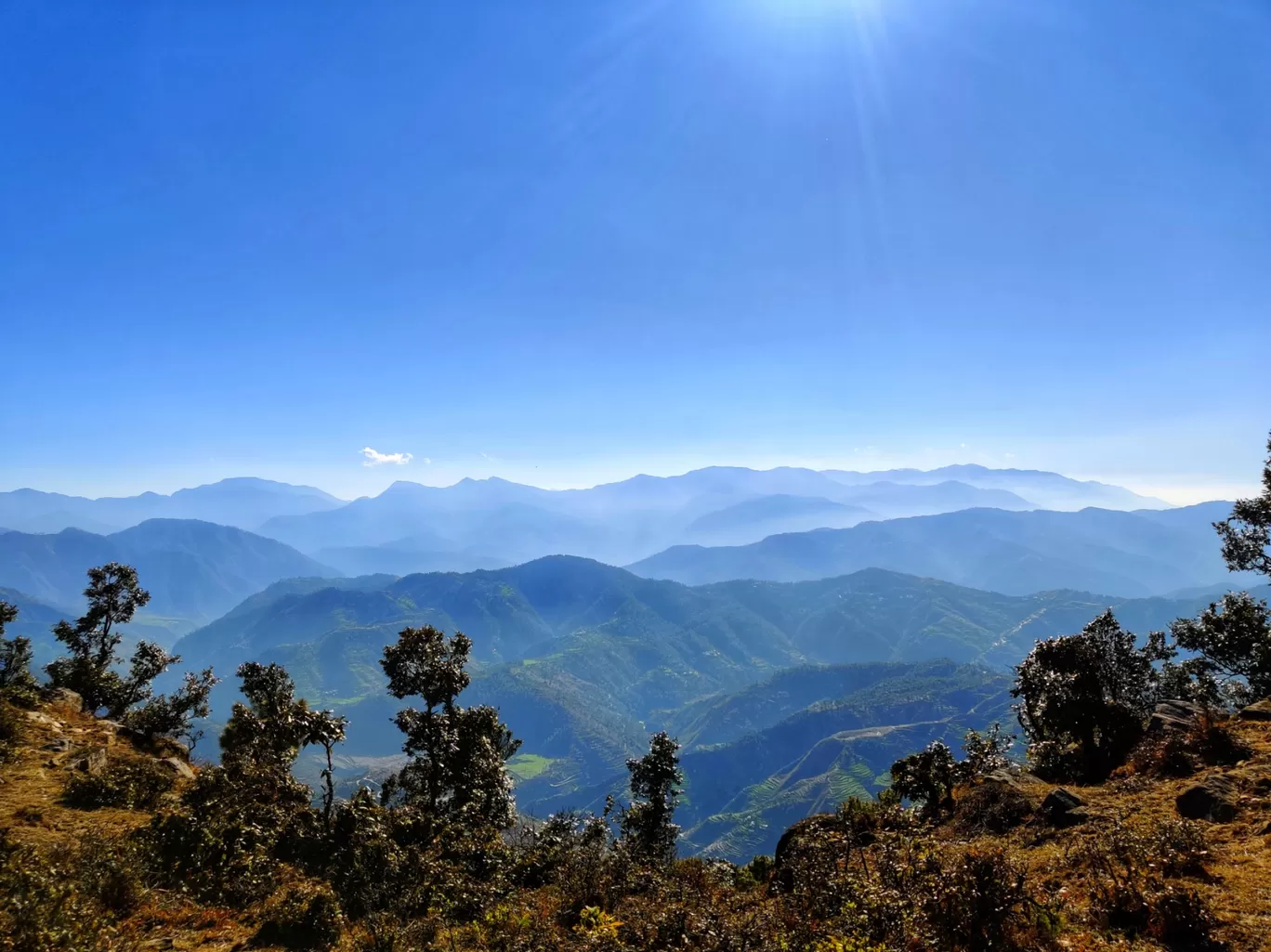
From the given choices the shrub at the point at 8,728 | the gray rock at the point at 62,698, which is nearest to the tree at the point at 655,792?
the shrub at the point at 8,728

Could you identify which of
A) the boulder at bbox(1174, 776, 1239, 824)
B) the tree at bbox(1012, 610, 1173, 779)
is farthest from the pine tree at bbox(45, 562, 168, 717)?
the tree at bbox(1012, 610, 1173, 779)

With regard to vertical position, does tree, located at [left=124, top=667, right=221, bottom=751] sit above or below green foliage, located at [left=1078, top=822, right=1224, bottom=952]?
below

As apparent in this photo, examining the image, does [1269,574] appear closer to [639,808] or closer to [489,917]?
[639,808]

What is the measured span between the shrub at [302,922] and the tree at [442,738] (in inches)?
579

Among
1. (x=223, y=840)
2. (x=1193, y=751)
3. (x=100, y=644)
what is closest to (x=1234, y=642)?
(x=1193, y=751)

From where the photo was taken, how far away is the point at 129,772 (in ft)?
84.4

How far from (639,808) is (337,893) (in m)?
34.3

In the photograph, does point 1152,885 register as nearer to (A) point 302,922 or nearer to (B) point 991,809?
(B) point 991,809

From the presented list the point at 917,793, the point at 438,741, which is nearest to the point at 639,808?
the point at 438,741

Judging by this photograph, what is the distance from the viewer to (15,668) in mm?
40500

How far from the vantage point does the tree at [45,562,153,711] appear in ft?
149

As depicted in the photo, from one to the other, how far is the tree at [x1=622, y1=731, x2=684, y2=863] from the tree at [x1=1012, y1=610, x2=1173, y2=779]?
88.4ft

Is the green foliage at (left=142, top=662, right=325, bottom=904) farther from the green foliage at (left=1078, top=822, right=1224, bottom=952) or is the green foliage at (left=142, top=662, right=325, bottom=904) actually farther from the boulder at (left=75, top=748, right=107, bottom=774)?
the green foliage at (left=1078, top=822, right=1224, bottom=952)

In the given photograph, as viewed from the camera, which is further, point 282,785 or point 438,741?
point 438,741
